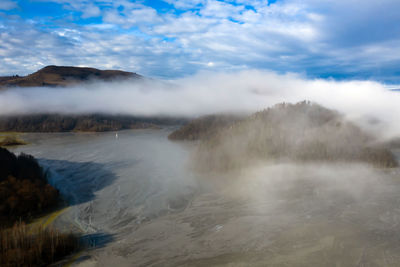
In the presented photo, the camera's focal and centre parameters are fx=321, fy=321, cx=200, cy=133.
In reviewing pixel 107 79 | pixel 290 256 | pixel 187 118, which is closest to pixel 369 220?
pixel 290 256

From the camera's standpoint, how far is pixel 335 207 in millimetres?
16281

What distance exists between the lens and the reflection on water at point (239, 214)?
37.2ft

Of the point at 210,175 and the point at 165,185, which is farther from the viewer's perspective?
the point at 210,175

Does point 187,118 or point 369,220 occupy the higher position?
point 187,118

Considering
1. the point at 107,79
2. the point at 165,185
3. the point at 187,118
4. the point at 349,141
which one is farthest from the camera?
the point at 107,79

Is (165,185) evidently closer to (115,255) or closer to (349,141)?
(115,255)

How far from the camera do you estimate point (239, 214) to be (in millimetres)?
15266

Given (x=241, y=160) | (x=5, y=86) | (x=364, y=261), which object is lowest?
(x=364, y=261)

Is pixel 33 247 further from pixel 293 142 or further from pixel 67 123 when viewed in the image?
pixel 67 123

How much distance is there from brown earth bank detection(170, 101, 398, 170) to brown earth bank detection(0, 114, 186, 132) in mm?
36927

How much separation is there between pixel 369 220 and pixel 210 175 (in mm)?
11819

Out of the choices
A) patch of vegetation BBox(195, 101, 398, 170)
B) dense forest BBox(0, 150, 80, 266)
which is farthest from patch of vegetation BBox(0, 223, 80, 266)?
patch of vegetation BBox(195, 101, 398, 170)

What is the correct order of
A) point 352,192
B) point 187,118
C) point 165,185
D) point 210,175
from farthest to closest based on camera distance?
1. point 187,118
2. point 210,175
3. point 165,185
4. point 352,192

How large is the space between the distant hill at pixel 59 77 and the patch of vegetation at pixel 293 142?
7334 centimetres
